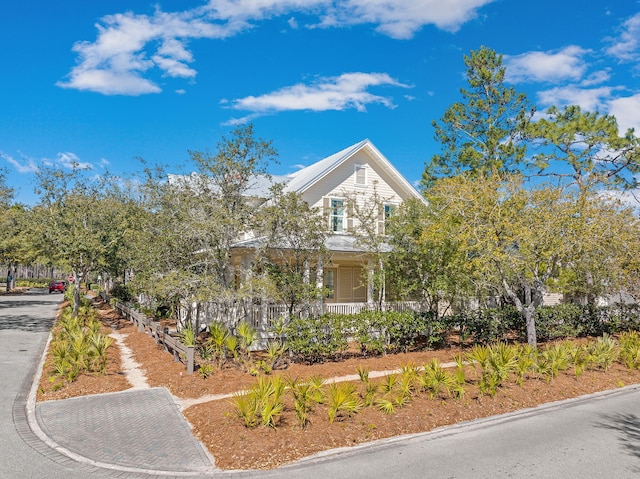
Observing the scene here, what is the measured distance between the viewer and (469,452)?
7121 millimetres

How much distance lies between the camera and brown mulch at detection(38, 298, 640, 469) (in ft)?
22.9

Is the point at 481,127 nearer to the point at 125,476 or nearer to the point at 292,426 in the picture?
the point at 292,426

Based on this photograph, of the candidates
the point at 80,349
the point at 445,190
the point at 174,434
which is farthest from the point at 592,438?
the point at 80,349

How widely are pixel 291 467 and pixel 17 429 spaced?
5.12m

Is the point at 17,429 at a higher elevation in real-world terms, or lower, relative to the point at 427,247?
lower

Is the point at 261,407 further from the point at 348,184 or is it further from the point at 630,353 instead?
the point at 348,184

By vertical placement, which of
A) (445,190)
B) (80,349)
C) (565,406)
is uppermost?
(445,190)

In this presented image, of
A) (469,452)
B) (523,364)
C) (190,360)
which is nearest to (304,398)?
(469,452)

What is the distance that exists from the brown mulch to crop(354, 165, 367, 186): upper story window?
1105 cm

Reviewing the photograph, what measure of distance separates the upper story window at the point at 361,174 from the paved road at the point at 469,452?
49.6ft

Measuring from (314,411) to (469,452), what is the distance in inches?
108

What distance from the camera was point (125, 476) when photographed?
20.3 ft

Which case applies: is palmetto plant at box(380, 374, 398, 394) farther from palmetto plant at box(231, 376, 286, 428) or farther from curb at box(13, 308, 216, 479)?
curb at box(13, 308, 216, 479)

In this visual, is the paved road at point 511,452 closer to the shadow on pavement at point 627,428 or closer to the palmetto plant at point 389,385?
the shadow on pavement at point 627,428
